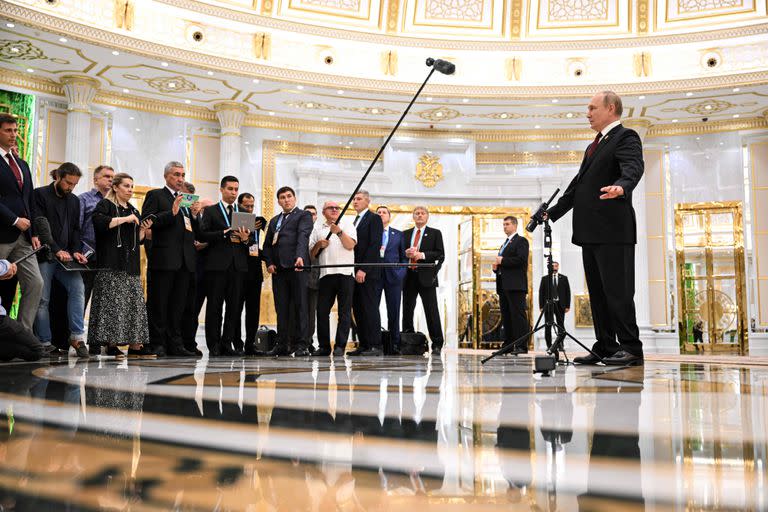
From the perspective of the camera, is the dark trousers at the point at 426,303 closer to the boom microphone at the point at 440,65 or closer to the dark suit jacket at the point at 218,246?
the dark suit jacket at the point at 218,246

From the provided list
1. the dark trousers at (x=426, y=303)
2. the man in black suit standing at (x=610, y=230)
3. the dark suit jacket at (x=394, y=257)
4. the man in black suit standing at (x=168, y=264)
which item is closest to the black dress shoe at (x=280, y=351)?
the man in black suit standing at (x=168, y=264)

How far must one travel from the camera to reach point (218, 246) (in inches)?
205

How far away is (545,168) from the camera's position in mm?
11859

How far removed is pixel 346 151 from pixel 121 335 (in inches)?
303

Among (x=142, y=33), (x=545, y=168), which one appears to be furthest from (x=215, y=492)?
(x=545, y=168)

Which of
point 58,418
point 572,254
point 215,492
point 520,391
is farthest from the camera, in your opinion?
point 572,254

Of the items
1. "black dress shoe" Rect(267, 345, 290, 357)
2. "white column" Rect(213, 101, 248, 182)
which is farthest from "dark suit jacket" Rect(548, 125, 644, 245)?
"white column" Rect(213, 101, 248, 182)

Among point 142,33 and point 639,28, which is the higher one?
point 639,28

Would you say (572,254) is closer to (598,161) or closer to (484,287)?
(484,287)

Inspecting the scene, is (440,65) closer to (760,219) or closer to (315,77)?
(315,77)

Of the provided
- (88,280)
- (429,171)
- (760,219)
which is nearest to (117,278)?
(88,280)

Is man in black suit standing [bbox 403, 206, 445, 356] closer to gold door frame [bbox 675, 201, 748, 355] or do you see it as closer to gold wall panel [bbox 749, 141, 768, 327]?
gold door frame [bbox 675, 201, 748, 355]

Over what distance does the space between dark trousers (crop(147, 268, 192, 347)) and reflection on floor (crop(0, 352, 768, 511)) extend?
314cm

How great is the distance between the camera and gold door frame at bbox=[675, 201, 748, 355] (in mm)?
11336
